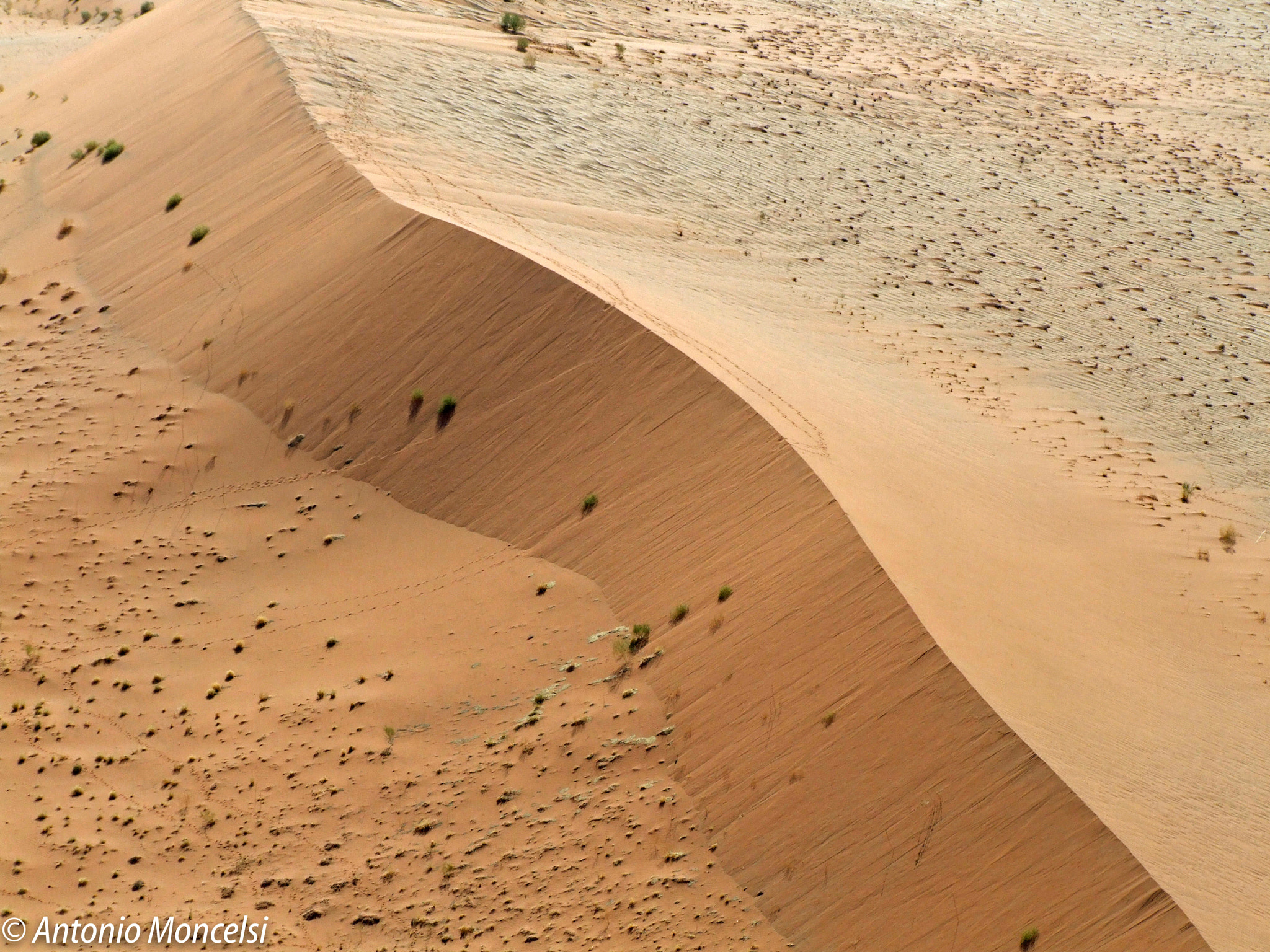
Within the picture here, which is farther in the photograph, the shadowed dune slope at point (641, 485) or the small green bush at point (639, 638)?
the small green bush at point (639, 638)

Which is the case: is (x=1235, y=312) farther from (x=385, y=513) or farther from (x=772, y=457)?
(x=385, y=513)

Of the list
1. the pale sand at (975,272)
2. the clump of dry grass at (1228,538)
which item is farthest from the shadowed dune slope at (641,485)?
the clump of dry grass at (1228,538)

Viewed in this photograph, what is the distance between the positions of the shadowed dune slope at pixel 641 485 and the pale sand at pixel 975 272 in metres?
0.47

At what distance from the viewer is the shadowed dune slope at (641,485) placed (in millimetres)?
8227

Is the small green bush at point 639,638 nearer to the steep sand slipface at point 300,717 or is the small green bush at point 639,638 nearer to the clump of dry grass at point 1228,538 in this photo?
the steep sand slipface at point 300,717

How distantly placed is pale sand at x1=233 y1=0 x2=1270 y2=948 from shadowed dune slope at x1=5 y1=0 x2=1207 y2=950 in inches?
18.7

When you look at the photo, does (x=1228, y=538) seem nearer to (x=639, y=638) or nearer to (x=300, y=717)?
(x=639, y=638)

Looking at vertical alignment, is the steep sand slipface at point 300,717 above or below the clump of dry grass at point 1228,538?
below

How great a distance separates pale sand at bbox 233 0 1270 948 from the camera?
9.91m

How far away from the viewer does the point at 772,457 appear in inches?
453

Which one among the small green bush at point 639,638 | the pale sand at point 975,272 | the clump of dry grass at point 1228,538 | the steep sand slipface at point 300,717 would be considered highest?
the pale sand at point 975,272

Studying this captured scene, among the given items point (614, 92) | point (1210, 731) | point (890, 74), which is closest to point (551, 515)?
point (1210, 731)

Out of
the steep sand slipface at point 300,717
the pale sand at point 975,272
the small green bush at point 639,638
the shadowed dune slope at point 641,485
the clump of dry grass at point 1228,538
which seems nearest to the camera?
the shadowed dune slope at point 641,485

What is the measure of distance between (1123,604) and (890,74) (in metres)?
18.6
